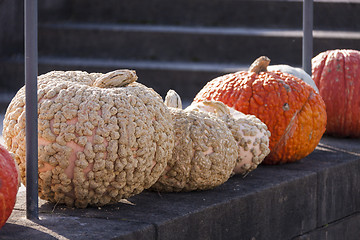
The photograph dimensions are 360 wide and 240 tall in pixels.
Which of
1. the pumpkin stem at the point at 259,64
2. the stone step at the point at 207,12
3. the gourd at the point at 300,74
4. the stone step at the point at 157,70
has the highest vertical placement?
the stone step at the point at 207,12

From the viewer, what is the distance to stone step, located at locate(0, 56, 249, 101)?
6.12m

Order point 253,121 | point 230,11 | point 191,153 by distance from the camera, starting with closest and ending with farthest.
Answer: point 191,153 → point 253,121 → point 230,11

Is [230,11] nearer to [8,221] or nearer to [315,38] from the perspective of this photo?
[315,38]

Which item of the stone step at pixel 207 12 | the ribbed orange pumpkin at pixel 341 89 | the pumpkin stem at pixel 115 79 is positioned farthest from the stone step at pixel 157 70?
the pumpkin stem at pixel 115 79

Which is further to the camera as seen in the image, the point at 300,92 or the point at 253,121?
the point at 300,92

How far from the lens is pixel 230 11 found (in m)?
6.80

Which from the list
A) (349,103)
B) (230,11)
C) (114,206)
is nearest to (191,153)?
(114,206)

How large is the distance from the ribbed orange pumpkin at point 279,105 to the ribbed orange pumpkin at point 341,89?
1.84ft

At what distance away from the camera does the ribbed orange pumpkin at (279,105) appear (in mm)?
2711

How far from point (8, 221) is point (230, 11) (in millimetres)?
5181

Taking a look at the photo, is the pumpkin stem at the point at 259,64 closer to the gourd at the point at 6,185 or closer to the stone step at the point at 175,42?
the gourd at the point at 6,185

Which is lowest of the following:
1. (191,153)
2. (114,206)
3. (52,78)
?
(114,206)

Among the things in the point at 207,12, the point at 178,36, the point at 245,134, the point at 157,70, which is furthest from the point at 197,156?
the point at 207,12

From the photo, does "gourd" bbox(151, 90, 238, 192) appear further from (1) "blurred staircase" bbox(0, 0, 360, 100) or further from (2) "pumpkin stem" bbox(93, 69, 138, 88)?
(1) "blurred staircase" bbox(0, 0, 360, 100)
